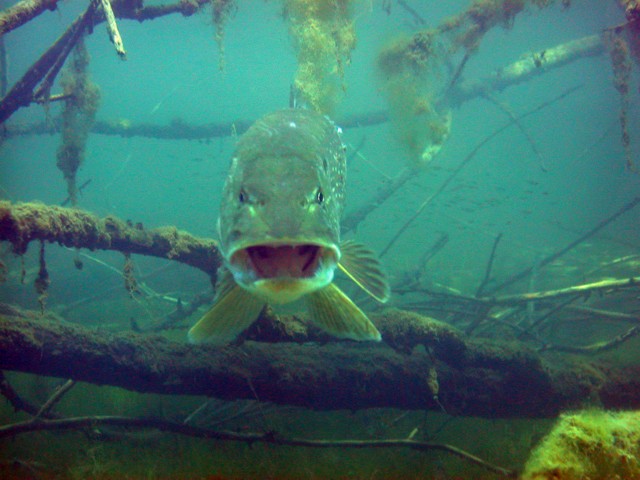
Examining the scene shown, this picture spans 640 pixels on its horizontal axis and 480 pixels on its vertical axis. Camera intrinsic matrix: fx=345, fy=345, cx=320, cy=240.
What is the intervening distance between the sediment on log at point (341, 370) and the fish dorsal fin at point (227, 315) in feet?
4.70

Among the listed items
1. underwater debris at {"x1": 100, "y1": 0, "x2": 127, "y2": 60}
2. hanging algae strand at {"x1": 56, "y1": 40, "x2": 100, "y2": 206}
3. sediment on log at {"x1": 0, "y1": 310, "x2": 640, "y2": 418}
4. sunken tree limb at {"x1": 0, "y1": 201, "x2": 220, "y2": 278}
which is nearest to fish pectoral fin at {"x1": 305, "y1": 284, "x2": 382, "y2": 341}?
sediment on log at {"x1": 0, "y1": 310, "x2": 640, "y2": 418}

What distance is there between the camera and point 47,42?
141 feet

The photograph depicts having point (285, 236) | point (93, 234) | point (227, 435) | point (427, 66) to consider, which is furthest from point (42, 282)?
point (427, 66)

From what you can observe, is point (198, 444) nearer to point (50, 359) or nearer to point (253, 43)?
point (50, 359)

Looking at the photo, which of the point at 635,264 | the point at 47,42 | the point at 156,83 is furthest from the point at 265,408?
the point at 156,83

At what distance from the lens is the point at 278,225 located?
6.01ft

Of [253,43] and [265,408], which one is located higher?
[253,43]

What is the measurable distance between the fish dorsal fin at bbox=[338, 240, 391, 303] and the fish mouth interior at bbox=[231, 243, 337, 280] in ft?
2.84

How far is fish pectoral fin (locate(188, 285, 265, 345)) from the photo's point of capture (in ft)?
8.98

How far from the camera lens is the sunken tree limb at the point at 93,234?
3.81 metres

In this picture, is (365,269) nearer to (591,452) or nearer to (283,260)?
(283,260)

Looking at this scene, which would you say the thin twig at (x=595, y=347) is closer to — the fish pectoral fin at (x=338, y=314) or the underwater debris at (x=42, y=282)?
the fish pectoral fin at (x=338, y=314)

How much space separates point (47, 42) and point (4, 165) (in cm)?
4313

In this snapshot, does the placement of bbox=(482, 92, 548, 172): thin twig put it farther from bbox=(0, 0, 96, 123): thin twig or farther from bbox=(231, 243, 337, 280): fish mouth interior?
bbox=(0, 0, 96, 123): thin twig
